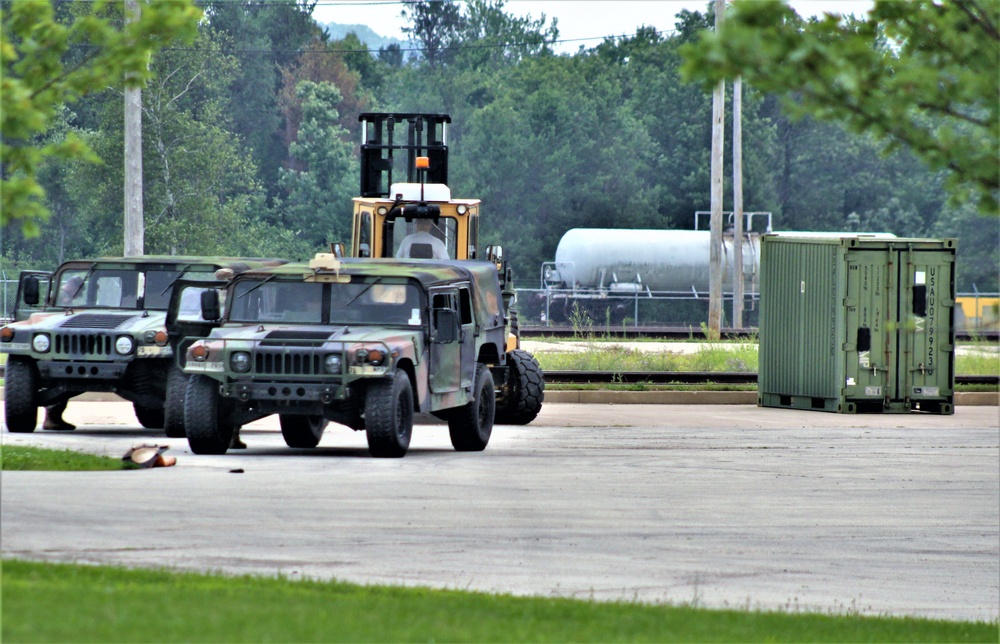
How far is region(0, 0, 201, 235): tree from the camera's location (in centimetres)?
766

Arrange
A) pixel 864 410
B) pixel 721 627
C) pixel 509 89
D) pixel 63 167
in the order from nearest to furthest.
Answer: pixel 721 627, pixel 864 410, pixel 63 167, pixel 509 89

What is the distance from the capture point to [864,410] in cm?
2088

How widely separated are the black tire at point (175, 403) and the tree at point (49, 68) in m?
6.13

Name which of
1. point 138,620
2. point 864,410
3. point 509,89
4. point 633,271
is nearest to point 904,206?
point 509,89

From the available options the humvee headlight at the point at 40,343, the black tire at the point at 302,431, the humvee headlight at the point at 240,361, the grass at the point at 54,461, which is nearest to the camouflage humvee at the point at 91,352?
the humvee headlight at the point at 40,343

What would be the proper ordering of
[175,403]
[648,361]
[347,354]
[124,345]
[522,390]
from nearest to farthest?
[347,354] → [175,403] → [124,345] → [522,390] → [648,361]

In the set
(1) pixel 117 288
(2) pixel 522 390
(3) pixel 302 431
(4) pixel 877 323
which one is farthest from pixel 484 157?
(3) pixel 302 431

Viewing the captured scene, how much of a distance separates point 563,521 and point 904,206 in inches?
2523

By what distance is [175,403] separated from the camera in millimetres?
14969

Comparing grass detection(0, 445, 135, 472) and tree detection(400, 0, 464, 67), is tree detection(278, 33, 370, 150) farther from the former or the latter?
grass detection(0, 445, 135, 472)

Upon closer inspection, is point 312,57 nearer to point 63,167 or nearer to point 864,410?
point 63,167

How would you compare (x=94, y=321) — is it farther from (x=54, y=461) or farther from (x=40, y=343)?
(x=54, y=461)

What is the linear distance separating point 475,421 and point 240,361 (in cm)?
283

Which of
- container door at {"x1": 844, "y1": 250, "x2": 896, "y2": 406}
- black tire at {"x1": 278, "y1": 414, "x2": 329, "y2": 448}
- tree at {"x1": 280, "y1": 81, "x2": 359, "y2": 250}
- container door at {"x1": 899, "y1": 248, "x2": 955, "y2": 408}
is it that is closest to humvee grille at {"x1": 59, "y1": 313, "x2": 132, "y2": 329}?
black tire at {"x1": 278, "y1": 414, "x2": 329, "y2": 448}
